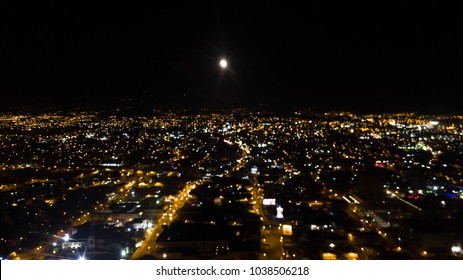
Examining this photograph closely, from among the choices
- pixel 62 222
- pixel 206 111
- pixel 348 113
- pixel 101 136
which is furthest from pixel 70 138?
pixel 348 113

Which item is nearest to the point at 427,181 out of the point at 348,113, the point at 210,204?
the point at 210,204

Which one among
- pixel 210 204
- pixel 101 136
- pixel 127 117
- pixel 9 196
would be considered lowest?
pixel 210 204

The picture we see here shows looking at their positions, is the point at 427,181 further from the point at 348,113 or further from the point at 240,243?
the point at 348,113

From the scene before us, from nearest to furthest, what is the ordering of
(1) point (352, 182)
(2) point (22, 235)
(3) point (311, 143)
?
(2) point (22, 235)
(1) point (352, 182)
(3) point (311, 143)

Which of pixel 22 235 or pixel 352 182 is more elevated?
pixel 352 182

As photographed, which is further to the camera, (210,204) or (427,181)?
(427,181)

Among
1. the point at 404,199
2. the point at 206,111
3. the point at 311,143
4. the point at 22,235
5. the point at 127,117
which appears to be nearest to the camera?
the point at 22,235

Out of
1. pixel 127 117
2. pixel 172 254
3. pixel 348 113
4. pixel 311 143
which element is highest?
pixel 348 113

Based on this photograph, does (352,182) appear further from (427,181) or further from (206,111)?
(206,111)

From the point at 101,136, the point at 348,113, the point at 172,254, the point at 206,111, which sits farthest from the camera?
the point at 348,113
